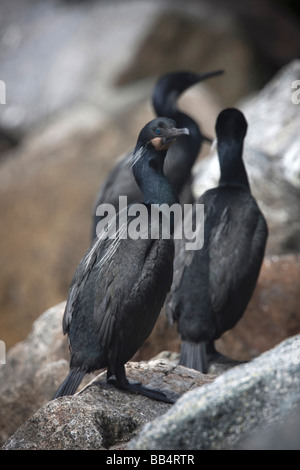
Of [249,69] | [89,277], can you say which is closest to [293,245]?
[89,277]

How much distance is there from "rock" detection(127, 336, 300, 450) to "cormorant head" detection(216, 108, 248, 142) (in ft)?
8.91

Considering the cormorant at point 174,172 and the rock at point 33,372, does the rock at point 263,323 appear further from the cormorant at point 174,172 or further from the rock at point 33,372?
the cormorant at point 174,172

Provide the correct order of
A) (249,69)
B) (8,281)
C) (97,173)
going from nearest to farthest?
(8,281), (97,173), (249,69)

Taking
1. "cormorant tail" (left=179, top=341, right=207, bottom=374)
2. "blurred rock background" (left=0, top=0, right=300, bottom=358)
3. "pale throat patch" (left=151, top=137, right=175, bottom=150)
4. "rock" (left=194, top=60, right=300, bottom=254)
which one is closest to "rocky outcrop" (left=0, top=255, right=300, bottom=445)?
"cormorant tail" (left=179, top=341, right=207, bottom=374)

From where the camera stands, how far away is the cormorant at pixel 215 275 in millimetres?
5426

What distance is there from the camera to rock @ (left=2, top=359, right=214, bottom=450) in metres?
3.68

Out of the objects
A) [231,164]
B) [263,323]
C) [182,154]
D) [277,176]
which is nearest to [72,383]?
[231,164]

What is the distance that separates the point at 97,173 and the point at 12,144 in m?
2.49

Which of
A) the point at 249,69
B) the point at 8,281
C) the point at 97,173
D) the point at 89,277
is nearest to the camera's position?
the point at 89,277

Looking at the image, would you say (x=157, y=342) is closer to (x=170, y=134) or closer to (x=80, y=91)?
(x=170, y=134)

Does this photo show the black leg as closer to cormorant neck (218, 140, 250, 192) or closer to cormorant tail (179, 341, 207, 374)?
cormorant tail (179, 341, 207, 374)

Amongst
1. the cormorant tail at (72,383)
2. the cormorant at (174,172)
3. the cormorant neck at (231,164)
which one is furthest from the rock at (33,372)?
the cormorant neck at (231,164)

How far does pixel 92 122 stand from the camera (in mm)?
11359

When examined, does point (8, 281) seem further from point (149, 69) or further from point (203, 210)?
point (203, 210)
